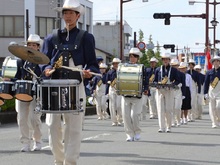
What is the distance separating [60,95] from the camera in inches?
310

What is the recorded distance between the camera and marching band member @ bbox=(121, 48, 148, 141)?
551 inches

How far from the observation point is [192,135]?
16078 millimetres

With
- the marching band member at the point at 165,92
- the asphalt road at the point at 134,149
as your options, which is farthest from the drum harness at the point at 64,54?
the marching band member at the point at 165,92

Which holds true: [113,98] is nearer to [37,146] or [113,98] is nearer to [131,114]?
[131,114]

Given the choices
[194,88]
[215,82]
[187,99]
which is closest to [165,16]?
[194,88]

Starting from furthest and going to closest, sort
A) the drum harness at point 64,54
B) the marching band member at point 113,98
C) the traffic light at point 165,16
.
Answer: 1. the traffic light at point 165,16
2. the marching band member at point 113,98
3. the drum harness at point 64,54

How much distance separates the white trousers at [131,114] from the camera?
1399 centimetres

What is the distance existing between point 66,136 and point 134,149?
14.4 ft

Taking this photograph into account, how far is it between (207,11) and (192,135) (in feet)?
85.2

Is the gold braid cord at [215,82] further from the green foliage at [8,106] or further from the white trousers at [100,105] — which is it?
the green foliage at [8,106]

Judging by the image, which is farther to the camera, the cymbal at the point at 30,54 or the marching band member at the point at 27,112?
the marching band member at the point at 27,112

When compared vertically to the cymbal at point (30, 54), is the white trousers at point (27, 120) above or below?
below

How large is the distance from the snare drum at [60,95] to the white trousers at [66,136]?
21 cm

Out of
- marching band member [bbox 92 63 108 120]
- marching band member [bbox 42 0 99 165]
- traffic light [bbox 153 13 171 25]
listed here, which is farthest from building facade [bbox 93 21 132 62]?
marching band member [bbox 42 0 99 165]
